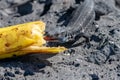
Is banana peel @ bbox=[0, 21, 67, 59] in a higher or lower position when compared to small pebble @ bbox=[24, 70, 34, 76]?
higher

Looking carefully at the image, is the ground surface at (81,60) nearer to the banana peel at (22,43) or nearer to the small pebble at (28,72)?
the small pebble at (28,72)

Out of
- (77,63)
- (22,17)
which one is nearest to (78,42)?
(77,63)

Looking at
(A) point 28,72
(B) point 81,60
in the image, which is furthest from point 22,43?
(B) point 81,60

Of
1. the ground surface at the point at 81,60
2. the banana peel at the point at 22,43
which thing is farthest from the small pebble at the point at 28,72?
the banana peel at the point at 22,43

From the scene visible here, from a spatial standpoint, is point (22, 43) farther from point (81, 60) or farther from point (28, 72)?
point (81, 60)

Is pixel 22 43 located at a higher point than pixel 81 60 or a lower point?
higher

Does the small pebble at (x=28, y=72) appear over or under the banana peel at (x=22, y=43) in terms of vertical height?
under

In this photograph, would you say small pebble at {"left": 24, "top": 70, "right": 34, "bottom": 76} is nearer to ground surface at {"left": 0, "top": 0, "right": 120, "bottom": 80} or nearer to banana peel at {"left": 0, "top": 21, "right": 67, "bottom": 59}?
ground surface at {"left": 0, "top": 0, "right": 120, "bottom": 80}

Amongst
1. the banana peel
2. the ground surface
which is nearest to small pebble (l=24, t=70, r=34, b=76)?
the ground surface
